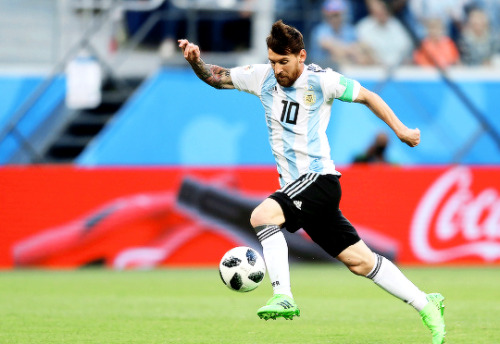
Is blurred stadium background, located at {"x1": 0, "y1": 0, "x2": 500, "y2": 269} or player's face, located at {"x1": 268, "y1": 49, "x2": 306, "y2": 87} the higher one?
player's face, located at {"x1": 268, "y1": 49, "x2": 306, "y2": 87}

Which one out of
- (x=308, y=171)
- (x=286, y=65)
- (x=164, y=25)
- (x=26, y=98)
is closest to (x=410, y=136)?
(x=308, y=171)

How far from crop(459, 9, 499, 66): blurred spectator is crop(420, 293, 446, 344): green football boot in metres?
12.2

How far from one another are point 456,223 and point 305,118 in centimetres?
899

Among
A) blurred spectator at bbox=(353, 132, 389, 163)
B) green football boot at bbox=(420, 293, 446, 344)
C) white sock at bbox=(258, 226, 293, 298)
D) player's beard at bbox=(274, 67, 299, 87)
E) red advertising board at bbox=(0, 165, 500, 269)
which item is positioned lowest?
red advertising board at bbox=(0, 165, 500, 269)

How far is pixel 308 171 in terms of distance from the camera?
721 centimetres

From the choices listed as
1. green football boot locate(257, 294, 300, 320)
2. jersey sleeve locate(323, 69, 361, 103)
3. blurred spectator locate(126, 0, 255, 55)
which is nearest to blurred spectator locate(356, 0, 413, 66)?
blurred spectator locate(126, 0, 255, 55)

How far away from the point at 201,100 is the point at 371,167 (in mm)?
3632

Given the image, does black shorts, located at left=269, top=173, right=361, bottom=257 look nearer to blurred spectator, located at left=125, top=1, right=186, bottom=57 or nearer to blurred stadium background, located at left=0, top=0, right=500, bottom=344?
blurred stadium background, located at left=0, top=0, right=500, bottom=344

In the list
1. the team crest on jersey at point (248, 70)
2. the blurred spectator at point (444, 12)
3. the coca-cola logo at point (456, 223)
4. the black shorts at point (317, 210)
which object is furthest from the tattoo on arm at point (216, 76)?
the blurred spectator at point (444, 12)

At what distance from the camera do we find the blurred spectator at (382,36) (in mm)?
18281

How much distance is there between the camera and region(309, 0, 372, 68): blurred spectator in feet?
59.5

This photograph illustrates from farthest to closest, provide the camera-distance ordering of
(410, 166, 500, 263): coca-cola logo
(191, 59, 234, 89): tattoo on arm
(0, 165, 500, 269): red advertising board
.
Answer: (410, 166, 500, 263): coca-cola logo, (0, 165, 500, 269): red advertising board, (191, 59, 234, 89): tattoo on arm

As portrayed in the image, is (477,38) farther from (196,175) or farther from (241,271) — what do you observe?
(241,271)

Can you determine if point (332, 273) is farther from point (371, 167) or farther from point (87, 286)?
point (87, 286)
